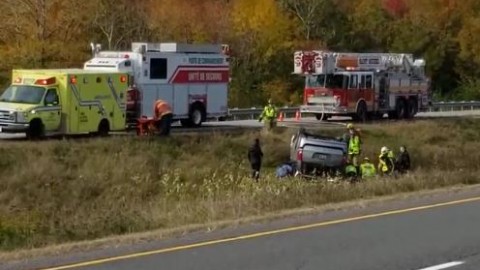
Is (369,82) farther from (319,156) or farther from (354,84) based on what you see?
(319,156)

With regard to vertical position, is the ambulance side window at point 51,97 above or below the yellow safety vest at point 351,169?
above

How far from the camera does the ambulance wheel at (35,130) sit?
105 feet

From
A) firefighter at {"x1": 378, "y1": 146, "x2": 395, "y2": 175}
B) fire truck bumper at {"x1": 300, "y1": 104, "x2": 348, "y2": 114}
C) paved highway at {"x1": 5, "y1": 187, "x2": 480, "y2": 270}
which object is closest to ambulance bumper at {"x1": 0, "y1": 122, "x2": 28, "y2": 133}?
firefighter at {"x1": 378, "y1": 146, "x2": 395, "y2": 175}

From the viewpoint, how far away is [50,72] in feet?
109

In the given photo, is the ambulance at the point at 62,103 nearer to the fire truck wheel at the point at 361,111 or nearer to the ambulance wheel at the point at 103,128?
the ambulance wheel at the point at 103,128

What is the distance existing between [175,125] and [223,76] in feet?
9.42

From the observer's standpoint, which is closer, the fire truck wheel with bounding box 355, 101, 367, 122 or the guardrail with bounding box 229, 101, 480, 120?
the fire truck wheel with bounding box 355, 101, 367, 122

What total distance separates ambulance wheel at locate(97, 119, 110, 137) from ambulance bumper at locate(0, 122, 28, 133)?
3.15m

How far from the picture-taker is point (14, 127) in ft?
105

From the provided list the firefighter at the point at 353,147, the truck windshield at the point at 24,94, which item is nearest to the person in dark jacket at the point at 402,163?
the firefighter at the point at 353,147

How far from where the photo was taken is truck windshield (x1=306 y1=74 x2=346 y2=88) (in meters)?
47.0

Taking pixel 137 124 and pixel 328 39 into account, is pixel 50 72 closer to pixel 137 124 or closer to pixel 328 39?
pixel 137 124

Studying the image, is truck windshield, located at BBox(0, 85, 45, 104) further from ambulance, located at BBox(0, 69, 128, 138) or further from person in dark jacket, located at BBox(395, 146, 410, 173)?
person in dark jacket, located at BBox(395, 146, 410, 173)

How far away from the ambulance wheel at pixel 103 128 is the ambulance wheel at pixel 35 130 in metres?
2.52
